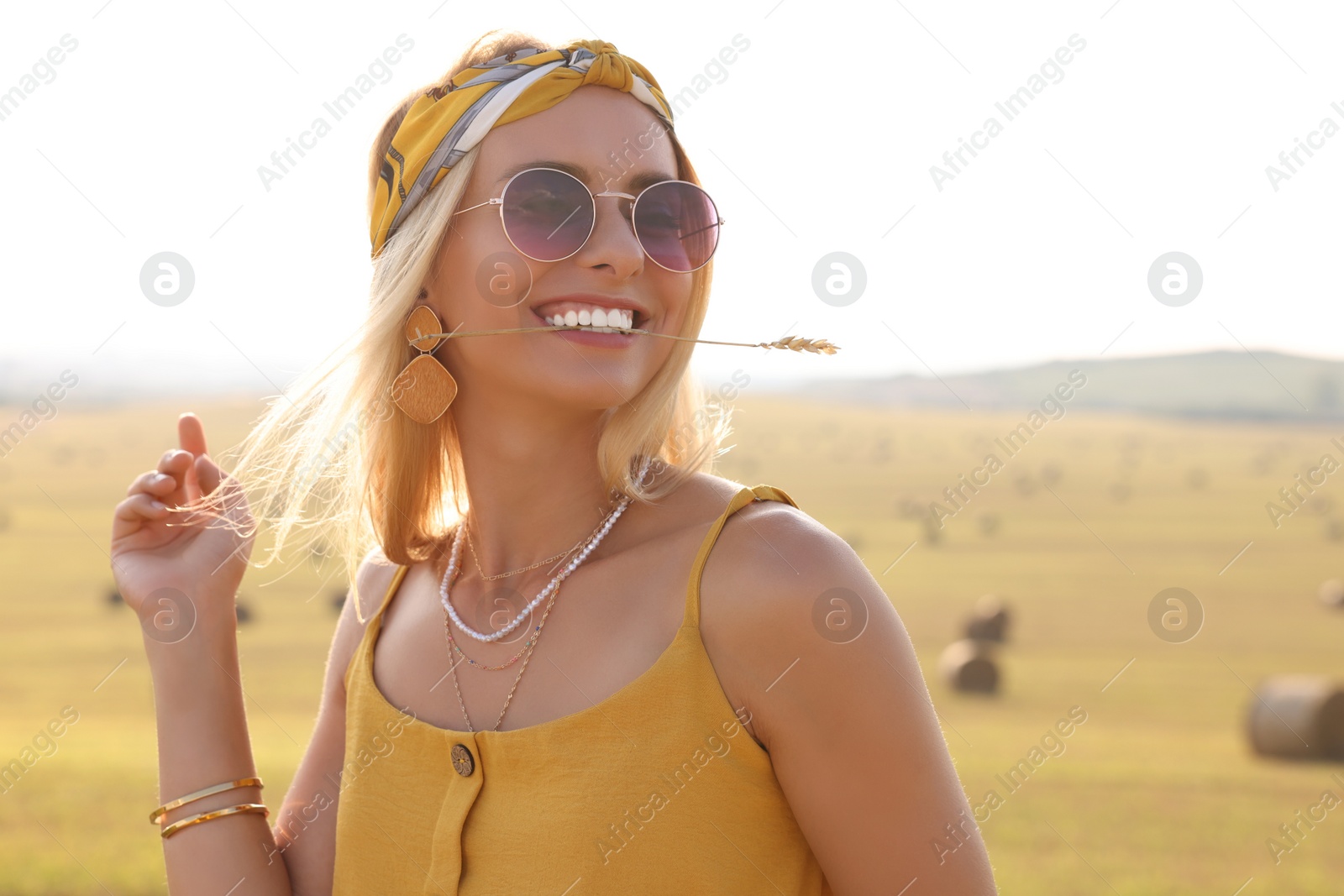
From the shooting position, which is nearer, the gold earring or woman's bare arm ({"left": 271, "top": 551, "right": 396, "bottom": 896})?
the gold earring

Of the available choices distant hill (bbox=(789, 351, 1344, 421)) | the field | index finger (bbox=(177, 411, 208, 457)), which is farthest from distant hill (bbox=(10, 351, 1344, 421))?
index finger (bbox=(177, 411, 208, 457))

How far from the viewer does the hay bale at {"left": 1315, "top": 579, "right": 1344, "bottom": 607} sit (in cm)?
2199

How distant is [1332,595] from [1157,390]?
90321 millimetres

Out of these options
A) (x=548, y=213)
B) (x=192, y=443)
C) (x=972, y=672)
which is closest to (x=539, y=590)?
(x=548, y=213)

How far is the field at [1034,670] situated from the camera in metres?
8.62

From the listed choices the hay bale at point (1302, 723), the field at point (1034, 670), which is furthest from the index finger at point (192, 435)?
the hay bale at point (1302, 723)

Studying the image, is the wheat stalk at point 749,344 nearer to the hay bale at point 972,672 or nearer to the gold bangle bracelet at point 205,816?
the gold bangle bracelet at point 205,816

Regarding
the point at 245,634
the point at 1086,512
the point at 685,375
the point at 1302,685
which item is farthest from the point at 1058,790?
the point at 1086,512

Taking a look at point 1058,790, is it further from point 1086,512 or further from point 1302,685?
point 1086,512

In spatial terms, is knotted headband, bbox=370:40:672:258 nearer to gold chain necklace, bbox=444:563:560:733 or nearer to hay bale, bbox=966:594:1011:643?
gold chain necklace, bbox=444:563:560:733

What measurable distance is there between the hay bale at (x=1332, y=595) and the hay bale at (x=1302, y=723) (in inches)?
459

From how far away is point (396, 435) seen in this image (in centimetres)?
296

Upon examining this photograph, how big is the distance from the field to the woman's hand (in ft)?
1.13

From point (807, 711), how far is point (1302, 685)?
11890mm
